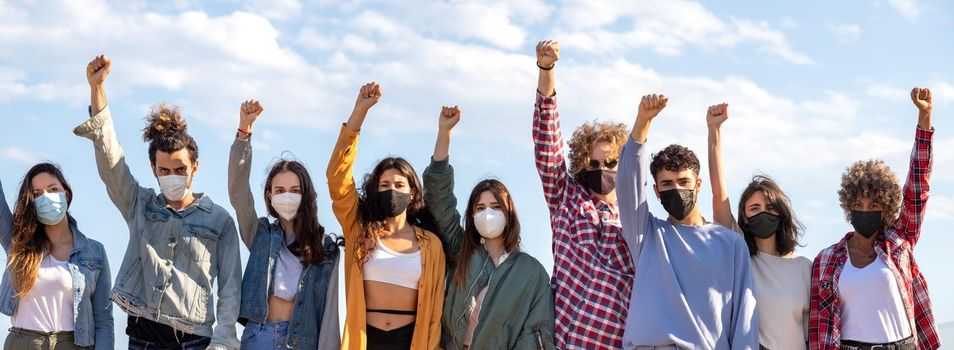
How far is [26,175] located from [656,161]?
5.49 meters

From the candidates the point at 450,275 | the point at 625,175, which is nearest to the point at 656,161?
the point at 625,175

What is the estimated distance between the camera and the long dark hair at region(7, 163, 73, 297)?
8.50 m

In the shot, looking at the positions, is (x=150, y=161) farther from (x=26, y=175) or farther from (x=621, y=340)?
(x=621, y=340)

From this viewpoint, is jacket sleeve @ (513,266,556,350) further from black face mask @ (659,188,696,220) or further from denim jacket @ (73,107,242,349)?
denim jacket @ (73,107,242,349)

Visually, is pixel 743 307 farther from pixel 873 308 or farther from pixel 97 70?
pixel 97 70

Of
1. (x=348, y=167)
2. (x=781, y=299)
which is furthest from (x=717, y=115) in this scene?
(x=348, y=167)

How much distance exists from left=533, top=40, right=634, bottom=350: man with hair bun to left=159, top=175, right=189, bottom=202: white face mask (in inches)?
119

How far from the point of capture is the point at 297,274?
8477mm

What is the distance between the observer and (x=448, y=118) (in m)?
8.55

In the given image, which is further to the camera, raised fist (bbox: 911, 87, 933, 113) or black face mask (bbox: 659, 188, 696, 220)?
raised fist (bbox: 911, 87, 933, 113)

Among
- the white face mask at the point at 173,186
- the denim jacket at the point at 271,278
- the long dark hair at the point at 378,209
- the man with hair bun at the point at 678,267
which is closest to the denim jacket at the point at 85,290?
the white face mask at the point at 173,186

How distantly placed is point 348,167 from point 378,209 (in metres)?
0.48

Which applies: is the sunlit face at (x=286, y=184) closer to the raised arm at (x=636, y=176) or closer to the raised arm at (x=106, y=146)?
the raised arm at (x=106, y=146)

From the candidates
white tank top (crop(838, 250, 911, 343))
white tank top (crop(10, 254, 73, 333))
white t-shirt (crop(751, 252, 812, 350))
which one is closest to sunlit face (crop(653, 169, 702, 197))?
white t-shirt (crop(751, 252, 812, 350))
